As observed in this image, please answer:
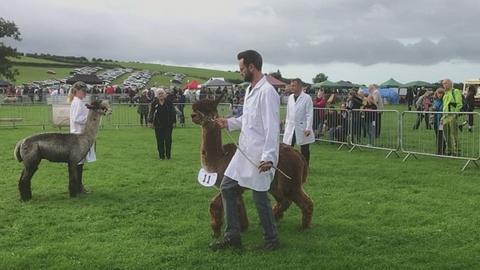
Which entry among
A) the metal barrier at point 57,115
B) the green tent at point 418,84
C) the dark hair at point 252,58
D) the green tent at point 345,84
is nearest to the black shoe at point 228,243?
the dark hair at point 252,58

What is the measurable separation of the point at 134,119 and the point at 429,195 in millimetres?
22044

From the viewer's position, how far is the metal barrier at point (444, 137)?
14055 mm

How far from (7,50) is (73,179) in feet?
276

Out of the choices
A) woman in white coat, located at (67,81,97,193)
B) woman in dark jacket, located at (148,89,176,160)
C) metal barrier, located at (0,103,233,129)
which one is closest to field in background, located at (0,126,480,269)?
woman in white coat, located at (67,81,97,193)

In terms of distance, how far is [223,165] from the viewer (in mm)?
6984

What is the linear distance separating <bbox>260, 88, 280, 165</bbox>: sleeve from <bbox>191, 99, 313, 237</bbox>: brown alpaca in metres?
0.86

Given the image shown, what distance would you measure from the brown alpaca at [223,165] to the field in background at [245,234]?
0.31 metres

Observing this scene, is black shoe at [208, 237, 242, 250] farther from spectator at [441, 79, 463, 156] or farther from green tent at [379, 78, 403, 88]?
green tent at [379, 78, 403, 88]

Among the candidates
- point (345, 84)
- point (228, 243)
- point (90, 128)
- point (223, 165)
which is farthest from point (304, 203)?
point (345, 84)

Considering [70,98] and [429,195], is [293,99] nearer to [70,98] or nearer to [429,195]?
[429,195]

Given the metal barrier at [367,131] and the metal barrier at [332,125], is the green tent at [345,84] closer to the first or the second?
the metal barrier at [332,125]

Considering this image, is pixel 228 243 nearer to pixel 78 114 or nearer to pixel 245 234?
pixel 245 234

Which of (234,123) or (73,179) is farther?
(73,179)

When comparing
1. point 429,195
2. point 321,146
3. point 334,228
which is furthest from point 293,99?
point 321,146
